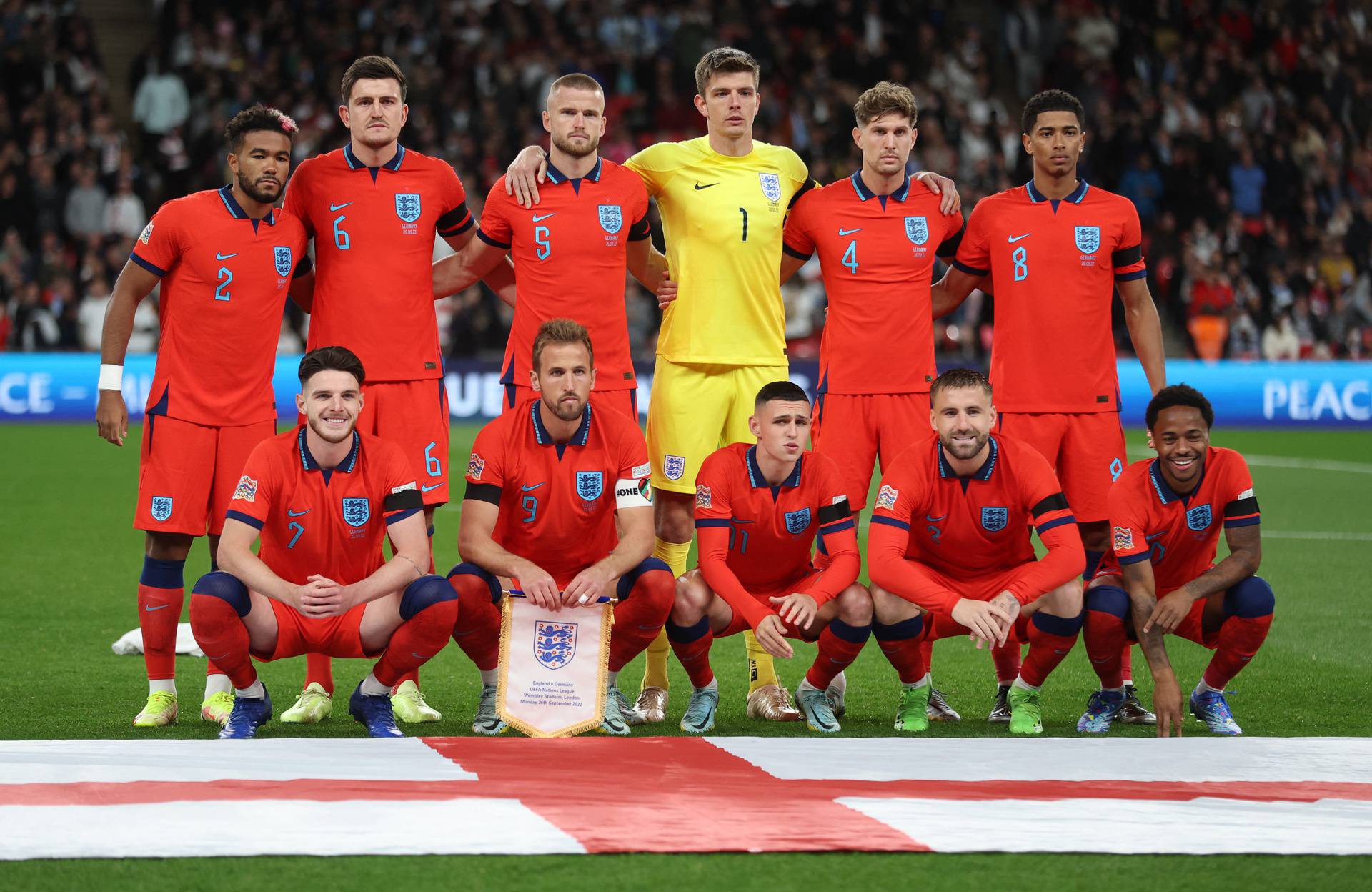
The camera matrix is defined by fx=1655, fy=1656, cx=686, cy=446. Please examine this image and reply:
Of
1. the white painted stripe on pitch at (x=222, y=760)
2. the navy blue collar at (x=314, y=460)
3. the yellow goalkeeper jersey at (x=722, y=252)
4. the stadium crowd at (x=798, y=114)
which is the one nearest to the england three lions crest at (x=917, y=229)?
the yellow goalkeeper jersey at (x=722, y=252)

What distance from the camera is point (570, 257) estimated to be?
6207 mm

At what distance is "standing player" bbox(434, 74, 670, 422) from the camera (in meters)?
6.20

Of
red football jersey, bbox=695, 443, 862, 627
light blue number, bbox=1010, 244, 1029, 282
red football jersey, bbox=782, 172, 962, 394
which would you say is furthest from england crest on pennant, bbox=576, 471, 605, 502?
light blue number, bbox=1010, 244, 1029, 282

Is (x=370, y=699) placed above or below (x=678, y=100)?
below

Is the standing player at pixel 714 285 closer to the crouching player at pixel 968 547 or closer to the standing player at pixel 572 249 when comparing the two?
the standing player at pixel 572 249

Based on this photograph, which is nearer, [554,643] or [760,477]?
[554,643]

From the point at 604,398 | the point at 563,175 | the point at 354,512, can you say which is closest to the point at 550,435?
the point at 604,398

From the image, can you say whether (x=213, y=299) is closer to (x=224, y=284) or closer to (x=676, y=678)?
(x=224, y=284)

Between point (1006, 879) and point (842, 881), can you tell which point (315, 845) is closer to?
point (842, 881)

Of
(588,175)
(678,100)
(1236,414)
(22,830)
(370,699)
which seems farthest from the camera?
(678,100)

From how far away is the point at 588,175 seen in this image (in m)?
6.29

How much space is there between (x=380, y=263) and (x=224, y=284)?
57 cm

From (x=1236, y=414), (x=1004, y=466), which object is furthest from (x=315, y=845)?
(x=1236, y=414)

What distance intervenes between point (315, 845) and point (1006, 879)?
1.60m
